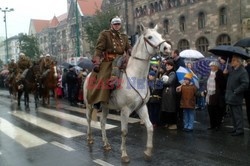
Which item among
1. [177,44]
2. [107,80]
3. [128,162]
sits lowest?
[128,162]

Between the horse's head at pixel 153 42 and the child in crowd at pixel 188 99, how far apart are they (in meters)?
3.07

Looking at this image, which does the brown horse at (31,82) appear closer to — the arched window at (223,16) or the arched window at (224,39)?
the arched window at (224,39)

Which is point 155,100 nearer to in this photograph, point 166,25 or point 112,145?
point 112,145

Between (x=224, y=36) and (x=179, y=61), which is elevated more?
(x=224, y=36)

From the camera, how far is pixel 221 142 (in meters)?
7.41

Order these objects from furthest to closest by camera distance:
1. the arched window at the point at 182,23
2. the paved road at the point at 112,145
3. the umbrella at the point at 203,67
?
the arched window at the point at 182,23 → the umbrella at the point at 203,67 → the paved road at the point at 112,145

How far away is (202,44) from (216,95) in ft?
90.7

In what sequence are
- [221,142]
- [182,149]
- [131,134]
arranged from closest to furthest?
[182,149], [221,142], [131,134]

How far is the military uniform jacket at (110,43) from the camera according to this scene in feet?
21.2

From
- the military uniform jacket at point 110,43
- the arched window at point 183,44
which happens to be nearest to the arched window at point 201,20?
the arched window at point 183,44

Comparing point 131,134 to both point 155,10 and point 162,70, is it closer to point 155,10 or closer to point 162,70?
point 162,70

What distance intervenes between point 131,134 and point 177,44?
3067 cm

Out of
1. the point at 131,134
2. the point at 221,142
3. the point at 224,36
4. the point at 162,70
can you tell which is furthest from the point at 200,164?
the point at 224,36

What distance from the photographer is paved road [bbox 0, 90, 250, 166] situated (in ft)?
20.3
